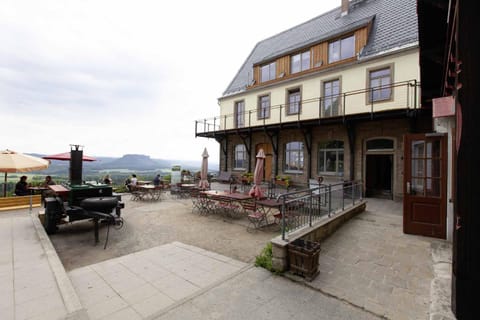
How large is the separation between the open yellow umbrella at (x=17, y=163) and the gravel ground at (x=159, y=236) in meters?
2.22

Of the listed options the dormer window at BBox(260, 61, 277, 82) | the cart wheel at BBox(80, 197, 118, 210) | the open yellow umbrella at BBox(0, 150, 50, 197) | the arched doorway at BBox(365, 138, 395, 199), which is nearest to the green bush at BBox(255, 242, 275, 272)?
the cart wheel at BBox(80, 197, 118, 210)

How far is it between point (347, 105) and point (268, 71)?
651 centimetres

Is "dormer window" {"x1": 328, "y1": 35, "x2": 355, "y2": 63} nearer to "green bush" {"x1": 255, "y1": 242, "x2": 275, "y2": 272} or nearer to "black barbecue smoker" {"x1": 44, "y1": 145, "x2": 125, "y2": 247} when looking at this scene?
"green bush" {"x1": 255, "y1": 242, "x2": 275, "y2": 272}

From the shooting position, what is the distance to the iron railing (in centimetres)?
480

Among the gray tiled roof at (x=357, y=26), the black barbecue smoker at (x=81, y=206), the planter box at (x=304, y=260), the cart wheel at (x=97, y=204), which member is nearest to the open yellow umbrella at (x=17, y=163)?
the black barbecue smoker at (x=81, y=206)

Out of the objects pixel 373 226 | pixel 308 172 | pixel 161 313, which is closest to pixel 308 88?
pixel 308 172

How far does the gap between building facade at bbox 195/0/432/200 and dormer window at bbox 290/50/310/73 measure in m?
0.07

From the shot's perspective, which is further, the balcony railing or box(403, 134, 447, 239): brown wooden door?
the balcony railing

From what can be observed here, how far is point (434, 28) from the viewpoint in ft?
11.5

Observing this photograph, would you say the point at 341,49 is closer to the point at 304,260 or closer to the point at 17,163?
the point at 304,260

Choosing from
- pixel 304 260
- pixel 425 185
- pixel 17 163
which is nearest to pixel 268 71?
pixel 425 185

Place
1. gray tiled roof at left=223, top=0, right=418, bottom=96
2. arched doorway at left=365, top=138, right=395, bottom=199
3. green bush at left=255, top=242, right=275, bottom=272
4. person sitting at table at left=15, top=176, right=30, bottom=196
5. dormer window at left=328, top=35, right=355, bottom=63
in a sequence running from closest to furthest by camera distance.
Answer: green bush at left=255, top=242, right=275, bottom=272 → person sitting at table at left=15, top=176, right=30, bottom=196 → arched doorway at left=365, top=138, right=395, bottom=199 → gray tiled roof at left=223, top=0, right=418, bottom=96 → dormer window at left=328, top=35, right=355, bottom=63

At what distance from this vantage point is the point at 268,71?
1539 centimetres

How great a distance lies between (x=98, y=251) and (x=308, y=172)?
10.4 meters
